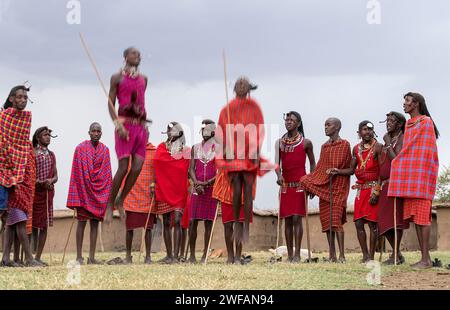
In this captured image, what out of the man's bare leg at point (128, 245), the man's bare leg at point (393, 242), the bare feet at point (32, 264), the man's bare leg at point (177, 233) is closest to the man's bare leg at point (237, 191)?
the man's bare leg at point (177, 233)

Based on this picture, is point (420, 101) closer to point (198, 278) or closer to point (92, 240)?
point (198, 278)

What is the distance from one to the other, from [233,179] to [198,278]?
7.57 ft

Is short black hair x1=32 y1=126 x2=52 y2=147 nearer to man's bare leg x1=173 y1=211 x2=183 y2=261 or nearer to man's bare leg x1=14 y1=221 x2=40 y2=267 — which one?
man's bare leg x1=14 y1=221 x2=40 y2=267

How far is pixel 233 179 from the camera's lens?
11805 millimetres

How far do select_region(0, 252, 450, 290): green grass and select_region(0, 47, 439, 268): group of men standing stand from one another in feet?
4.30

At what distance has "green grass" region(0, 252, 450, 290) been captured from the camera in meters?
9.30

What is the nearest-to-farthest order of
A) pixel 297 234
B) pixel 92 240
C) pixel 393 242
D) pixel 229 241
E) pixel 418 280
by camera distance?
pixel 418 280, pixel 229 241, pixel 393 242, pixel 297 234, pixel 92 240

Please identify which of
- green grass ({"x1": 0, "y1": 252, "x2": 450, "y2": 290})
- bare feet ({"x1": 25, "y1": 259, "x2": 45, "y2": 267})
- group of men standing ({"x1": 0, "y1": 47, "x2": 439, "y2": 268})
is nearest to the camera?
green grass ({"x1": 0, "y1": 252, "x2": 450, "y2": 290})

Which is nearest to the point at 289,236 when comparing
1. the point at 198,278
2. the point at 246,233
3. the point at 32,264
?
the point at 246,233

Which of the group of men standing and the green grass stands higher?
the group of men standing

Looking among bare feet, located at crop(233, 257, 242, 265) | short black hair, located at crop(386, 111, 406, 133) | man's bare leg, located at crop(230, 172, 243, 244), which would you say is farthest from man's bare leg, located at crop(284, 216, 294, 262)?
short black hair, located at crop(386, 111, 406, 133)

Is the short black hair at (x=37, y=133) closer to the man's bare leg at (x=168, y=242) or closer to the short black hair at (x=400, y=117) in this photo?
the man's bare leg at (x=168, y=242)

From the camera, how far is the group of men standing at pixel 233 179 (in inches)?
471
